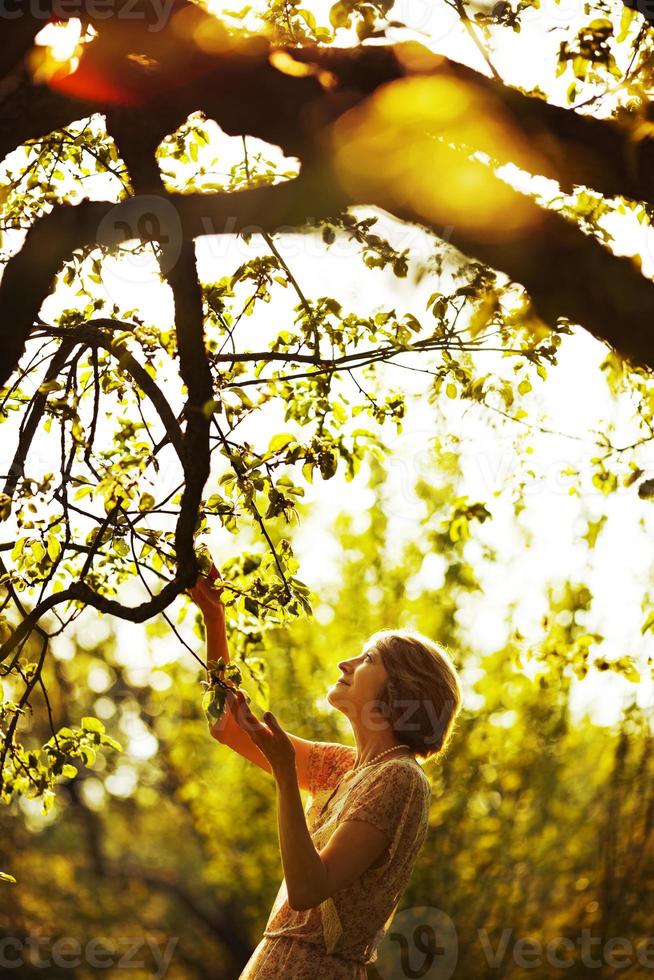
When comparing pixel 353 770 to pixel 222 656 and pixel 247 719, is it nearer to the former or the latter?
pixel 247 719

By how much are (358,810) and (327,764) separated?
2.12ft

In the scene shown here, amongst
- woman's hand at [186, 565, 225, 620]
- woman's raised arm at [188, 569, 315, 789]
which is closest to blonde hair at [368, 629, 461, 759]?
woman's raised arm at [188, 569, 315, 789]

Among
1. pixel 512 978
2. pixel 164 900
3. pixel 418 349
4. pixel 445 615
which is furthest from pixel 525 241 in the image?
pixel 164 900

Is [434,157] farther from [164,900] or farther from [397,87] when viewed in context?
[164,900]

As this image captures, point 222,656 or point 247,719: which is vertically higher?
point 222,656

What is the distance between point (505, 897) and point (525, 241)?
10774 mm

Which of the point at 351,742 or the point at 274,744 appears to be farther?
the point at 351,742

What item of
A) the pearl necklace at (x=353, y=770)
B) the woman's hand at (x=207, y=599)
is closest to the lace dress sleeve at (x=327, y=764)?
the pearl necklace at (x=353, y=770)

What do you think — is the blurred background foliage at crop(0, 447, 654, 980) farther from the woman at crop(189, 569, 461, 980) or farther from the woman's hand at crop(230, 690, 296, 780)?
the woman's hand at crop(230, 690, 296, 780)

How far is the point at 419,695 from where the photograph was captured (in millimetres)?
2738

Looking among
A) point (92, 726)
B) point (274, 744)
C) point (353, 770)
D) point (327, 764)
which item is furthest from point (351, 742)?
point (274, 744)

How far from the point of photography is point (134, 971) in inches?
560

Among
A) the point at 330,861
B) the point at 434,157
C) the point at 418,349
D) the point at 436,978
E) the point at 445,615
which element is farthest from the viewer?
the point at 445,615

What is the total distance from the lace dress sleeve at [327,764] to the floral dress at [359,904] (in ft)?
1.35
